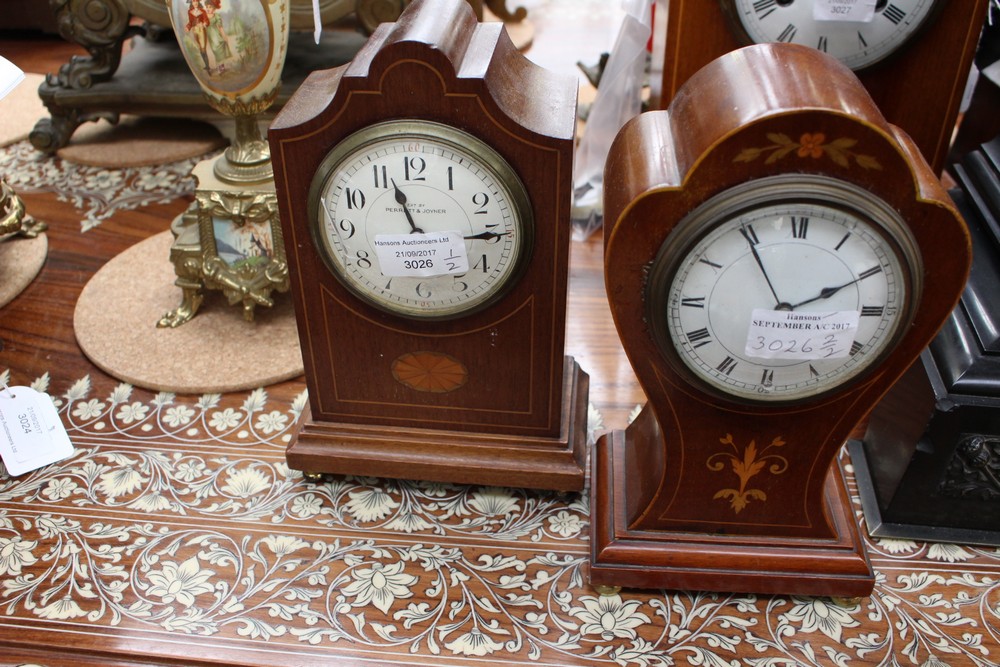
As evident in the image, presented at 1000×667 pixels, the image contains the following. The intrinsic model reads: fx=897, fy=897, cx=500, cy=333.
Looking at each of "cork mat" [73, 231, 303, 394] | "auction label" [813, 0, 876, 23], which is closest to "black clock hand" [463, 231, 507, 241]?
"cork mat" [73, 231, 303, 394]

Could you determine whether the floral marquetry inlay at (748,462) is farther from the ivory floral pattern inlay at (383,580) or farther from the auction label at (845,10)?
the auction label at (845,10)

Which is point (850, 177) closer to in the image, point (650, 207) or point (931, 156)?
point (650, 207)

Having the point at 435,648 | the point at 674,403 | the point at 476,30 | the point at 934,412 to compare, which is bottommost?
the point at 435,648

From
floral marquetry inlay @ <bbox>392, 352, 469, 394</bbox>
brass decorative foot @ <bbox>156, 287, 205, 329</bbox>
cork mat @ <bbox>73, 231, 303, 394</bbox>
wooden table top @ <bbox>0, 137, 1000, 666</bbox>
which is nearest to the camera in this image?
wooden table top @ <bbox>0, 137, 1000, 666</bbox>

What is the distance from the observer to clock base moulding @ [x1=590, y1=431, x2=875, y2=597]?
1435mm

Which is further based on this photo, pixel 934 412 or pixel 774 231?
pixel 934 412

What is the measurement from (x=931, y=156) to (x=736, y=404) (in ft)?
3.51

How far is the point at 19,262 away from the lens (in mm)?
2314

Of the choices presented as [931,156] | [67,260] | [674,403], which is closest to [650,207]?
[674,403]

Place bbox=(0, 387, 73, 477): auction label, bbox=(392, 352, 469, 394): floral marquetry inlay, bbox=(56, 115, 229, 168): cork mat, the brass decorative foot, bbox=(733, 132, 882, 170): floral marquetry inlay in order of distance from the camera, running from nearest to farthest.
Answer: bbox=(733, 132, 882, 170): floral marquetry inlay, bbox=(392, 352, 469, 394): floral marquetry inlay, bbox=(0, 387, 73, 477): auction label, the brass decorative foot, bbox=(56, 115, 229, 168): cork mat

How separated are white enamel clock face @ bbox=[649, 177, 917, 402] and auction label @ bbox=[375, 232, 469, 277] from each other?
33cm

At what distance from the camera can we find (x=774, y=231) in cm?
110

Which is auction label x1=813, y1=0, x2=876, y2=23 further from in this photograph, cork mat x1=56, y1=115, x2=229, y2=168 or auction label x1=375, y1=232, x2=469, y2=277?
cork mat x1=56, y1=115, x2=229, y2=168

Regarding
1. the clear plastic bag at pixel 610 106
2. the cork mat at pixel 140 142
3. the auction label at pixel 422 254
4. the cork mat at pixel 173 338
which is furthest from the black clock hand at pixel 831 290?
the cork mat at pixel 140 142
